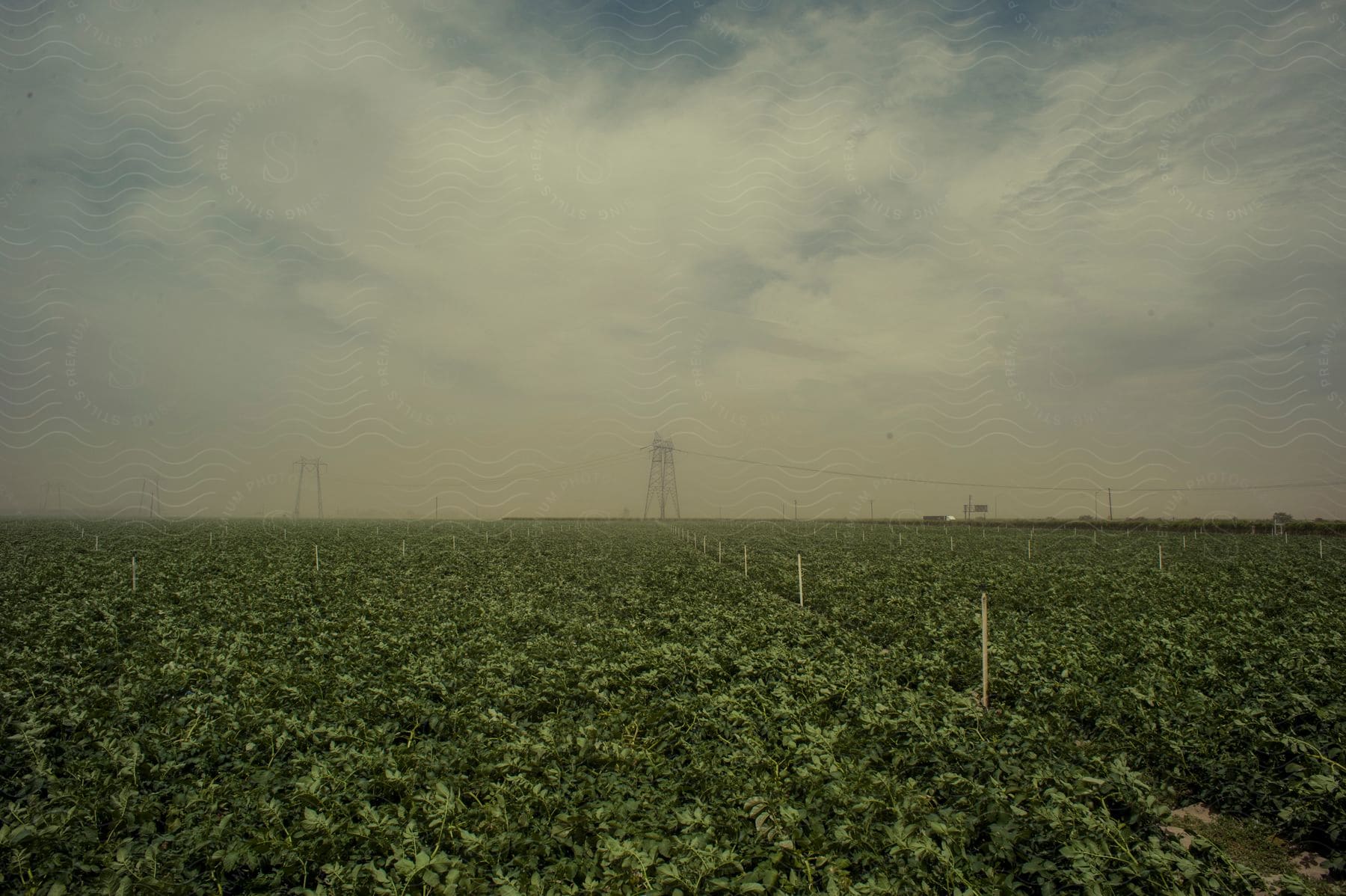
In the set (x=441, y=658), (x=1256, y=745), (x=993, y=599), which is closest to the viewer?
(x=1256, y=745)

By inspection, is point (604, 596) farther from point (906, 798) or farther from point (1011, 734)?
point (906, 798)

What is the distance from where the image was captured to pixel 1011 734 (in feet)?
26.2

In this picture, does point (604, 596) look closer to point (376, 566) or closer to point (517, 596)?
point (517, 596)

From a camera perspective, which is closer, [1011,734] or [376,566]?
[1011,734]

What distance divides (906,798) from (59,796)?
771cm

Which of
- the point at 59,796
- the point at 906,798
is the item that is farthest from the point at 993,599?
the point at 59,796

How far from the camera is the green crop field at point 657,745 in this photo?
4984mm

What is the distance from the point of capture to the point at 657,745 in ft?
24.7

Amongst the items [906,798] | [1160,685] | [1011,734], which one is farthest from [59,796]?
[1160,685]

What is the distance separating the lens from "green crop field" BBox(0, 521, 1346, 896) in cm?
498

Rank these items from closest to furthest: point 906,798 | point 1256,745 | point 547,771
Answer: point 906,798, point 547,771, point 1256,745

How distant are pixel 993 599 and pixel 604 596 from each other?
11776mm

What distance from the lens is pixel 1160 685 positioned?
33.6ft

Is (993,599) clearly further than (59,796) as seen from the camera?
Yes
